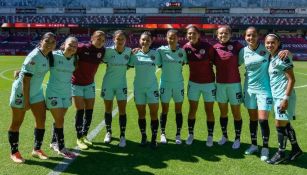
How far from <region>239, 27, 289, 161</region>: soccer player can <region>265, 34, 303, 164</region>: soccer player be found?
23 centimetres

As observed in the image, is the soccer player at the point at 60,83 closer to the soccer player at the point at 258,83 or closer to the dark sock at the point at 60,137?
the dark sock at the point at 60,137

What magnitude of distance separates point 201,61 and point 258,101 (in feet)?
4.19

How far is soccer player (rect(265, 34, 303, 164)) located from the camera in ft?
18.3

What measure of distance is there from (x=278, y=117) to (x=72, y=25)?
5153cm

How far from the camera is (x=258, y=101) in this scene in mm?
6176

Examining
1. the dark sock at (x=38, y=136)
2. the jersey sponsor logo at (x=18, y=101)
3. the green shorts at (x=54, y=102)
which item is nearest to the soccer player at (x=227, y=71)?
the green shorts at (x=54, y=102)

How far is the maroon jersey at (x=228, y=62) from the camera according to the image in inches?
257

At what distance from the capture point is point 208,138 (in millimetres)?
6965

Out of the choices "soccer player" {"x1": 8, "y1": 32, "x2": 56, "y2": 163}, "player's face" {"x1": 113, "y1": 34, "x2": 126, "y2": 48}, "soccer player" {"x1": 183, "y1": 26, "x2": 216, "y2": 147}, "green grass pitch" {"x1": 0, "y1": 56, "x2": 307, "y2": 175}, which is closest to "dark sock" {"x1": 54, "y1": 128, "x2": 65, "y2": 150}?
"green grass pitch" {"x1": 0, "y1": 56, "x2": 307, "y2": 175}

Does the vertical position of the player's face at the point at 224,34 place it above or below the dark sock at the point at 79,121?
above

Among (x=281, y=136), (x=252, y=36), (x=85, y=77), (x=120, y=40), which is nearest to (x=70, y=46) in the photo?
(x=85, y=77)

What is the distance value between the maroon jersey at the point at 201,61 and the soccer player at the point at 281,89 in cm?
119

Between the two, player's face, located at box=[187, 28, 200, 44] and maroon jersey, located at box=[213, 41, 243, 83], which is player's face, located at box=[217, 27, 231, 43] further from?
player's face, located at box=[187, 28, 200, 44]

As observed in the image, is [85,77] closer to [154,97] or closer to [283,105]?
[154,97]
